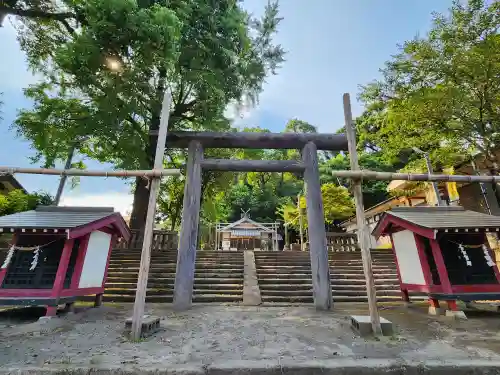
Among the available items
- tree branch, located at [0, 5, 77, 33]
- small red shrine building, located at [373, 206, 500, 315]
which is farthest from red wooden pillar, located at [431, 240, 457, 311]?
tree branch, located at [0, 5, 77, 33]

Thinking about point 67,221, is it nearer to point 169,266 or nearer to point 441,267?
point 169,266

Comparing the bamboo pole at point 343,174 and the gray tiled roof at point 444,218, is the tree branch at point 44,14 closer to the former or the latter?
the bamboo pole at point 343,174

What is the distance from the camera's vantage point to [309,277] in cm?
938

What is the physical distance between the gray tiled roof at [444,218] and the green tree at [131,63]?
8203mm

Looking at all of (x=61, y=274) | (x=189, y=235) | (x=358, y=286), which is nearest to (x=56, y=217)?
(x=61, y=274)

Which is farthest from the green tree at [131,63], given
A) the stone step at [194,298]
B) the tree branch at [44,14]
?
the stone step at [194,298]

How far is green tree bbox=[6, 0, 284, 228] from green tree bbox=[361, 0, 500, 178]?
20.1 feet

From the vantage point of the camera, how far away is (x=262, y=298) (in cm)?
795

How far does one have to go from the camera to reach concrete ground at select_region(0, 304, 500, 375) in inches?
115

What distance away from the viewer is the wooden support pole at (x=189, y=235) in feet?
22.2

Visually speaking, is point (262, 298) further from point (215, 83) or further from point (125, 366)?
point (215, 83)

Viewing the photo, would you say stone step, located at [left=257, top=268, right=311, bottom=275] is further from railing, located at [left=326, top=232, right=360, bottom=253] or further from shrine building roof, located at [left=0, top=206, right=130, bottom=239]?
shrine building roof, located at [left=0, top=206, right=130, bottom=239]

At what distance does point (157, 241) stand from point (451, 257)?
40.1 ft

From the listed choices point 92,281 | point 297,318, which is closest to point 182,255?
point 92,281
